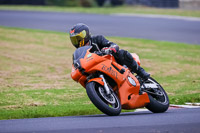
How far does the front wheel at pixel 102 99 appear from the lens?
691 cm

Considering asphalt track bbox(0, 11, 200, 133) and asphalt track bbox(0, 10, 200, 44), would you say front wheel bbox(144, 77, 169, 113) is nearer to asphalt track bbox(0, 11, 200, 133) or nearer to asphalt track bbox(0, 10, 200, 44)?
asphalt track bbox(0, 11, 200, 133)

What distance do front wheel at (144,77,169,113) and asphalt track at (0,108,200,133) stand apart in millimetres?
853

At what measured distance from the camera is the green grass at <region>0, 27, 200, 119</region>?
9031mm

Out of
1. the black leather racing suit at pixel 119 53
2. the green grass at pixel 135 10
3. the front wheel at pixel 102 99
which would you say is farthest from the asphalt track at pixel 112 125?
the green grass at pixel 135 10

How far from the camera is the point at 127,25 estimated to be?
28.0m

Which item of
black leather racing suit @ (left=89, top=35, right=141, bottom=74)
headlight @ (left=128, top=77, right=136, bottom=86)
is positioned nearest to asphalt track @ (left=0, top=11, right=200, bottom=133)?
headlight @ (left=128, top=77, right=136, bottom=86)

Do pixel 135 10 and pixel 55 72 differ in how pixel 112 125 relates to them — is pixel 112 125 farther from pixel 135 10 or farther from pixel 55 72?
pixel 135 10

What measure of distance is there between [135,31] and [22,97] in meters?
15.9

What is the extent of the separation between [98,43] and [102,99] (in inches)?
47.0

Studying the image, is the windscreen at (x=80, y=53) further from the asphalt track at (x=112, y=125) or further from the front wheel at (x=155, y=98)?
the front wheel at (x=155, y=98)

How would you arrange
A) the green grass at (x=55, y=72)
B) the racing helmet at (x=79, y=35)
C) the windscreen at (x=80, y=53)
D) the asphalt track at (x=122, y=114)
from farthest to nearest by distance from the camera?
the green grass at (x=55, y=72), the racing helmet at (x=79, y=35), the windscreen at (x=80, y=53), the asphalt track at (x=122, y=114)

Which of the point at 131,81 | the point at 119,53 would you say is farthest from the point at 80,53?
the point at 131,81

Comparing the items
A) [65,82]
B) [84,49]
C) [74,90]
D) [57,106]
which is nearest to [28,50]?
[65,82]

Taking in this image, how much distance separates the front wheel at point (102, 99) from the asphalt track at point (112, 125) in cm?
14
